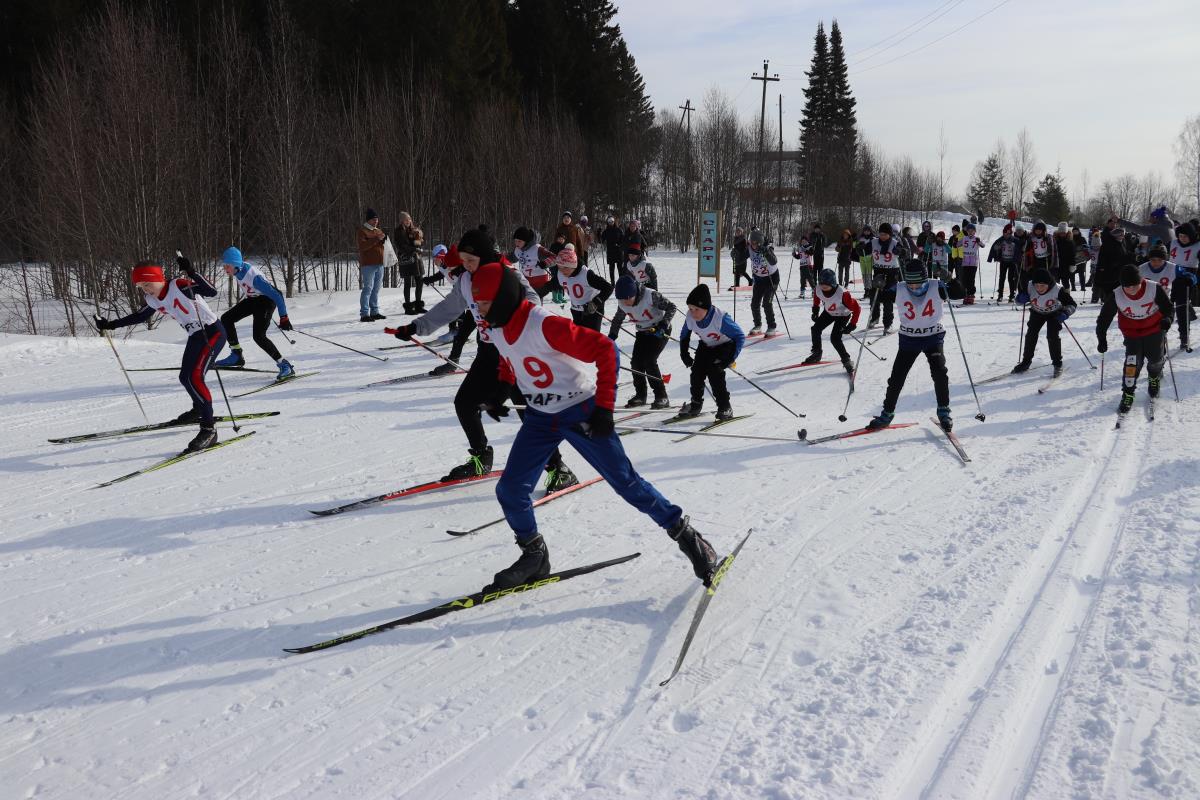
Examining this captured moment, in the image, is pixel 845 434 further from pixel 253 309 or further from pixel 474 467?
pixel 253 309

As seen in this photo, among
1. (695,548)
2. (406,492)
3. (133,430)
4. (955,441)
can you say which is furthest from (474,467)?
(955,441)

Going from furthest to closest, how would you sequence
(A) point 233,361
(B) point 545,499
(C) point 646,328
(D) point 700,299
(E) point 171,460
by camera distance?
(A) point 233,361 < (C) point 646,328 < (D) point 700,299 < (E) point 171,460 < (B) point 545,499

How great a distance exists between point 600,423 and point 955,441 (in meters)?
4.35

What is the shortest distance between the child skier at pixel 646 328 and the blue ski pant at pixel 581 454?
3840 mm

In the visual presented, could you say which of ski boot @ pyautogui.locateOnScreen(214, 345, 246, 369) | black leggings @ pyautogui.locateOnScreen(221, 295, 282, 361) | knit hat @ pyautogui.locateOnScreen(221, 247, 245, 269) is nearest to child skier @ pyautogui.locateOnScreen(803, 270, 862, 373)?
black leggings @ pyautogui.locateOnScreen(221, 295, 282, 361)

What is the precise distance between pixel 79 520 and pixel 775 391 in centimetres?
678

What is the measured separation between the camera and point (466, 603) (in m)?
3.87

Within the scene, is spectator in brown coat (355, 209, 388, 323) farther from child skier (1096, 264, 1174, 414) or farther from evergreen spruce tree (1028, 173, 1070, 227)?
evergreen spruce tree (1028, 173, 1070, 227)

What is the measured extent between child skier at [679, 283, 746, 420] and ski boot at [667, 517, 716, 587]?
11.7ft

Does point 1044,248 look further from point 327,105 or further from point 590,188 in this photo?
point 590,188

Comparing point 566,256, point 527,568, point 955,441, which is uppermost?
point 566,256

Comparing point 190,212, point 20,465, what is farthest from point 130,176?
point 20,465

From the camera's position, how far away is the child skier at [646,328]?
7.66m

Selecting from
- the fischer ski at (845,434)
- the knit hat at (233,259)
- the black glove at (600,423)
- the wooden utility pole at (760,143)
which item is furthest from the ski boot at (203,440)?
the wooden utility pole at (760,143)
